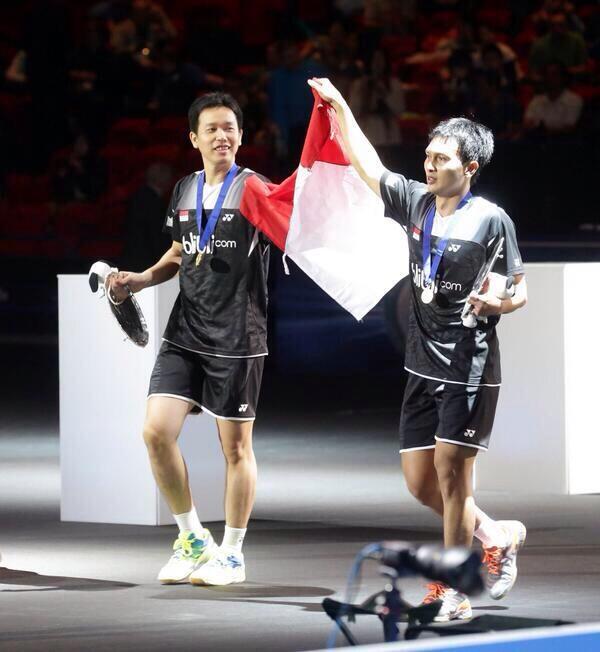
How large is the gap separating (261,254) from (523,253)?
25.9 feet

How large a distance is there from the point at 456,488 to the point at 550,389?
383cm

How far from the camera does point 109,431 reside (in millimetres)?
9117

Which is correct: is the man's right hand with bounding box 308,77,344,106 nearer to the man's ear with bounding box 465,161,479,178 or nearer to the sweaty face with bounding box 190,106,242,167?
the sweaty face with bounding box 190,106,242,167

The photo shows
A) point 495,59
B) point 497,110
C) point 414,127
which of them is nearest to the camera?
point 497,110

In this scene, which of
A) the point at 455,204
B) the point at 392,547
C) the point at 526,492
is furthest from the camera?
the point at 526,492

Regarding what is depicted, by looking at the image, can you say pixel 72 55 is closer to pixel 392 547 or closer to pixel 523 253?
pixel 523 253

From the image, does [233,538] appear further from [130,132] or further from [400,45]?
[400,45]

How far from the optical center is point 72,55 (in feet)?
71.4

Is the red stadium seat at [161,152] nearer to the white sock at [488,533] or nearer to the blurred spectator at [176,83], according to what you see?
the blurred spectator at [176,83]

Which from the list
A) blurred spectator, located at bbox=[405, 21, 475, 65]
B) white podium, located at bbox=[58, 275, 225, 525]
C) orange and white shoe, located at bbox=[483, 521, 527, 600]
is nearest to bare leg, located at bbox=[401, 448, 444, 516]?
orange and white shoe, located at bbox=[483, 521, 527, 600]

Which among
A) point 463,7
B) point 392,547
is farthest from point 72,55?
point 392,547

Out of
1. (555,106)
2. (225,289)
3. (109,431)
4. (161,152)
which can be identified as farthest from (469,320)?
(161,152)

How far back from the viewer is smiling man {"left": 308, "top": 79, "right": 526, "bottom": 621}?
6.43 m

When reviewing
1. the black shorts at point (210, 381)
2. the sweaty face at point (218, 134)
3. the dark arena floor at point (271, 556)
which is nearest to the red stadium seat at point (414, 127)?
the dark arena floor at point (271, 556)
